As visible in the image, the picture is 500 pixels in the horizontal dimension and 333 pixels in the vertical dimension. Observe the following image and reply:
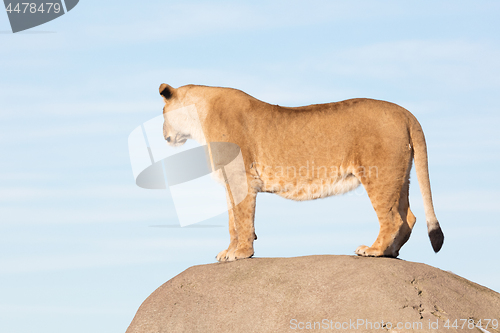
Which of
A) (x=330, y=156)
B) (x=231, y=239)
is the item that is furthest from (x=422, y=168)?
→ (x=231, y=239)

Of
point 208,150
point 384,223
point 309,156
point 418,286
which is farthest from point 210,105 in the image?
point 418,286

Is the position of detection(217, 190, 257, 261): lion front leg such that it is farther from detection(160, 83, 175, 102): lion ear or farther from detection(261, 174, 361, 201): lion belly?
detection(160, 83, 175, 102): lion ear

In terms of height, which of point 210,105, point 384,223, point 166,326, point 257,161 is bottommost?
point 166,326

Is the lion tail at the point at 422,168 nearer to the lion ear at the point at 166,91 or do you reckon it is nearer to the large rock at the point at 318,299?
the large rock at the point at 318,299

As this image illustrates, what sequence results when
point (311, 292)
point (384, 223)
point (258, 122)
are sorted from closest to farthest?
point (311, 292), point (384, 223), point (258, 122)

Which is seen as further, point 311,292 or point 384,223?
point 384,223

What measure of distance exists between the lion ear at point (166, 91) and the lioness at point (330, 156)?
106 cm

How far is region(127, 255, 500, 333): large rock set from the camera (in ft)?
27.0

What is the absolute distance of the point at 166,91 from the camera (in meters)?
10.8

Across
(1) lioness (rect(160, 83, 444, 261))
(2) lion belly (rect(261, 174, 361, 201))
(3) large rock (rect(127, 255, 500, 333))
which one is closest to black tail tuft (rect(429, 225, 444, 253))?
(1) lioness (rect(160, 83, 444, 261))

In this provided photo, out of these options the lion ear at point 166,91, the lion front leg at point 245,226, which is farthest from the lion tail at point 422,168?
the lion ear at point 166,91

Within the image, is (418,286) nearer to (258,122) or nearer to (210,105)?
(258,122)

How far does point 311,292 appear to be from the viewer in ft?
28.6

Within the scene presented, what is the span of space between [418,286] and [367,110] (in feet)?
8.91
